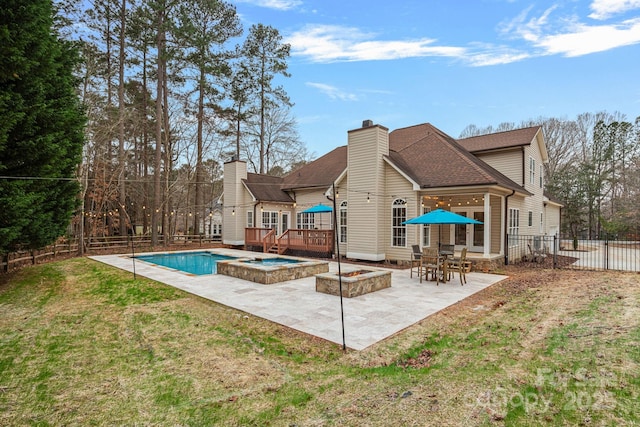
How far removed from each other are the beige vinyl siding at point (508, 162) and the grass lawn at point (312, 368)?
911 centimetres

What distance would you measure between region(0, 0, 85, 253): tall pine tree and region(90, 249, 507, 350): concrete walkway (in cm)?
345

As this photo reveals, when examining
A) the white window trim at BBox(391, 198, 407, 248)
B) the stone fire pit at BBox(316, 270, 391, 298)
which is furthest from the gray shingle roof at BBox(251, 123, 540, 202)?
the stone fire pit at BBox(316, 270, 391, 298)

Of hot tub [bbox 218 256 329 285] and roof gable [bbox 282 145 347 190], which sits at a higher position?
roof gable [bbox 282 145 347 190]

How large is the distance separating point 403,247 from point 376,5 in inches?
419

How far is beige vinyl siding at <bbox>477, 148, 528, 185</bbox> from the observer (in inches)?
570

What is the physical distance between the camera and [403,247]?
496 inches

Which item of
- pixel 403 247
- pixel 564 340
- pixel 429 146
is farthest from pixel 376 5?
pixel 564 340

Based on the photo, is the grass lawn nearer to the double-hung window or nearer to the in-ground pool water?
the in-ground pool water

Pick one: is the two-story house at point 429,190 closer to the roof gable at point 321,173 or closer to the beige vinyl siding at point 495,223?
the beige vinyl siding at point 495,223

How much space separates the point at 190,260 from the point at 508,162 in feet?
51.1

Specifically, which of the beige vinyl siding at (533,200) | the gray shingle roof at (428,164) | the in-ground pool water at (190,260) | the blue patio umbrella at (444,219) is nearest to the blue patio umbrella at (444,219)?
the blue patio umbrella at (444,219)

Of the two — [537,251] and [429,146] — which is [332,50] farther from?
[537,251]

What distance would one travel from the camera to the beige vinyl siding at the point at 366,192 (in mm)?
12828

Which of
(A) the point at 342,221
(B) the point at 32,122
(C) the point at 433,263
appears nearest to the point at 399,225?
(A) the point at 342,221
